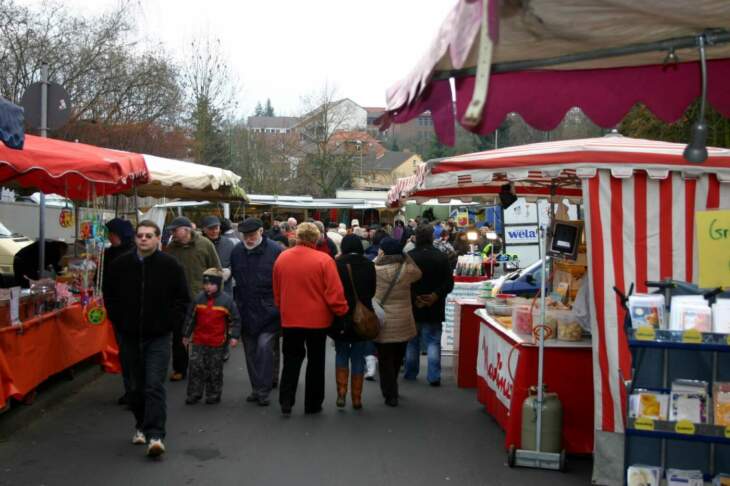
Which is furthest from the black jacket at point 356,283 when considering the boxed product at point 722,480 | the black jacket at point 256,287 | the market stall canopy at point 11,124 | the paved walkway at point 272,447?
the boxed product at point 722,480

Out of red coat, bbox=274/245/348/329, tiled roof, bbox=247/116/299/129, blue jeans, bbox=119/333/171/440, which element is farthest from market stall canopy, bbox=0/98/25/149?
tiled roof, bbox=247/116/299/129

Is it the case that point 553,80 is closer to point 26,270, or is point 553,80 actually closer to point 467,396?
point 467,396

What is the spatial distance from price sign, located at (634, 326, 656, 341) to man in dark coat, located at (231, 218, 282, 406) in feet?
16.2

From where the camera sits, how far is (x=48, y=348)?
332 inches

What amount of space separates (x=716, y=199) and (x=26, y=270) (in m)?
8.30

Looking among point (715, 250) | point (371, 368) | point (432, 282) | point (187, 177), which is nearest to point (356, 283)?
point (432, 282)

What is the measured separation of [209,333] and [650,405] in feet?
17.1

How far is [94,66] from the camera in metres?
25.3

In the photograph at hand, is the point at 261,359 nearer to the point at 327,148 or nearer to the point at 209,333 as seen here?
the point at 209,333

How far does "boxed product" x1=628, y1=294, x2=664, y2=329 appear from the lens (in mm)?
4258

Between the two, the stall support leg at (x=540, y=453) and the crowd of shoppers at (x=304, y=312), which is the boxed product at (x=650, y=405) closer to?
the stall support leg at (x=540, y=453)

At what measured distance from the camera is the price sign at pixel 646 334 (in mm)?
4121

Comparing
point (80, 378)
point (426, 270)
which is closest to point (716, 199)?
point (426, 270)

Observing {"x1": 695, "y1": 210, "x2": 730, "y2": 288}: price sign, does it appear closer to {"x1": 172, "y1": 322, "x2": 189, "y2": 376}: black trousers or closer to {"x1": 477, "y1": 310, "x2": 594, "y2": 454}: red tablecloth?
{"x1": 477, "y1": 310, "x2": 594, "y2": 454}: red tablecloth
